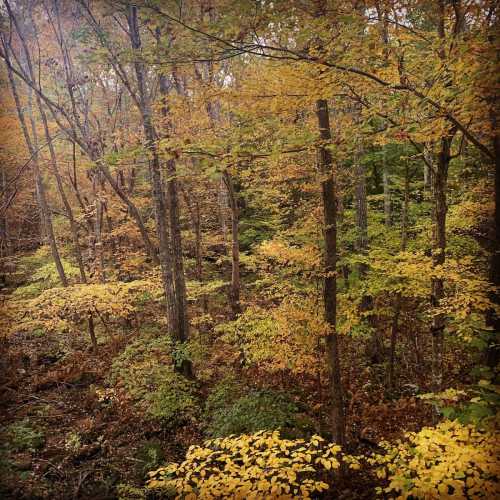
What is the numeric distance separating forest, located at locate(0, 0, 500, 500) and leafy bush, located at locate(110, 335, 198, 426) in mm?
70

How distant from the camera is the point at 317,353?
8.91 metres

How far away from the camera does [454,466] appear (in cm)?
333

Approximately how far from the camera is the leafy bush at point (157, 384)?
9.12 meters

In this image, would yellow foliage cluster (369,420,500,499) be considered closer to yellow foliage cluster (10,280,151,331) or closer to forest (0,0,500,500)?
forest (0,0,500,500)

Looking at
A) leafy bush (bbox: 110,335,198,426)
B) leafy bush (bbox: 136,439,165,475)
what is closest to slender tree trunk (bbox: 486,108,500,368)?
leafy bush (bbox: 136,439,165,475)

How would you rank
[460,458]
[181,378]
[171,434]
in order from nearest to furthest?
[460,458], [171,434], [181,378]

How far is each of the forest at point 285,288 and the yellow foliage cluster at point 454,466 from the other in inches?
1.2

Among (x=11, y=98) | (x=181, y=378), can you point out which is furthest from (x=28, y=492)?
(x=11, y=98)

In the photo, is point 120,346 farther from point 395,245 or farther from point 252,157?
point 252,157

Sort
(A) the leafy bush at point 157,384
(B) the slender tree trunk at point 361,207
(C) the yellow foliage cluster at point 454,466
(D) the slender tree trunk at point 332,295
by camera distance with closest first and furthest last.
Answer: (C) the yellow foliage cluster at point 454,466 < (D) the slender tree trunk at point 332,295 < (A) the leafy bush at point 157,384 < (B) the slender tree trunk at point 361,207

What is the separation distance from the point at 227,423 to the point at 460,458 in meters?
5.38

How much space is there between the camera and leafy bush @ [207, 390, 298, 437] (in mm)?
7379

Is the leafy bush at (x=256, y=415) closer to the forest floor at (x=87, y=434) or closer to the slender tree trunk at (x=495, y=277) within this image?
Result: the forest floor at (x=87, y=434)

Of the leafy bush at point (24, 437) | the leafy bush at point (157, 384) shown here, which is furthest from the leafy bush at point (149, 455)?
the leafy bush at point (24, 437)
